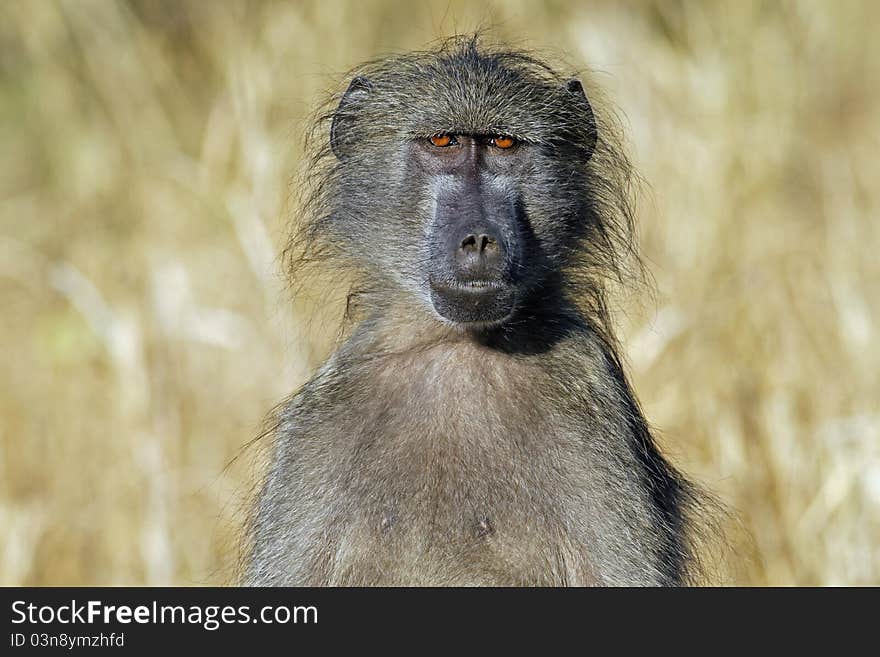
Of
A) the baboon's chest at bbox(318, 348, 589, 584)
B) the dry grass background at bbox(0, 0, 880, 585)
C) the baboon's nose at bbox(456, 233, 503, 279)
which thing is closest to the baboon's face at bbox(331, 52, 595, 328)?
the baboon's nose at bbox(456, 233, 503, 279)

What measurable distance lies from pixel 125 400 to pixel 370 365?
193 cm

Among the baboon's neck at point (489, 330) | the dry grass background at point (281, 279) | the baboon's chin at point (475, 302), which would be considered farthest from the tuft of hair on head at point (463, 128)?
the dry grass background at point (281, 279)

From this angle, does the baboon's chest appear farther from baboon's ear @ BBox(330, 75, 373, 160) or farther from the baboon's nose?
baboon's ear @ BBox(330, 75, 373, 160)

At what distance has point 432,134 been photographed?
3.53 meters

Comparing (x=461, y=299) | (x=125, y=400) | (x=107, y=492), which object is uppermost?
(x=461, y=299)

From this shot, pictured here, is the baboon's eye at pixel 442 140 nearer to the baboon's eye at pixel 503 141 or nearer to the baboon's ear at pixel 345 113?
the baboon's eye at pixel 503 141

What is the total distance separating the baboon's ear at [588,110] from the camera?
369 centimetres

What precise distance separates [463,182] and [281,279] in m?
2.03

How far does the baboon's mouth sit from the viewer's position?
10.6ft

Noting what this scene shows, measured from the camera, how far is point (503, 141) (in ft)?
11.5

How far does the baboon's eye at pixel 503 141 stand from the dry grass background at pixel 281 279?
138 cm

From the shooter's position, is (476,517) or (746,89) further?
(746,89)
